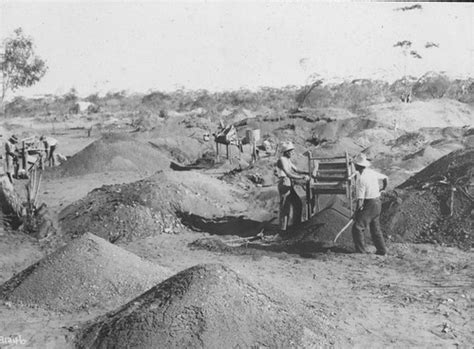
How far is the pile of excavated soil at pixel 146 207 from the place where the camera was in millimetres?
10188

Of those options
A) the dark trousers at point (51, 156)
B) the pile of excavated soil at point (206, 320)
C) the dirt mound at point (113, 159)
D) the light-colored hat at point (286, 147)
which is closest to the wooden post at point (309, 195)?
the light-colored hat at point (286, 147)

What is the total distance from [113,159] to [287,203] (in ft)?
31.4

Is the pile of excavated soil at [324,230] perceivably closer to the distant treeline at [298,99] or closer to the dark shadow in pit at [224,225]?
the dark shadow in pit at [224,225]

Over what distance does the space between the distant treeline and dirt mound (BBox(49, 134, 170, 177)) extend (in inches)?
759

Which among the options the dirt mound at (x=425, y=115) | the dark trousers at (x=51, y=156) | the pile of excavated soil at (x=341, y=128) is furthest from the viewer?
the dirt mound at (x=425, y=115)

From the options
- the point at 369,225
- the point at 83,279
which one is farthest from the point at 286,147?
the point at 83,279

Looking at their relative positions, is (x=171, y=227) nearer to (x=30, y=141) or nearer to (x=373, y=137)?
(x=30, y=141)

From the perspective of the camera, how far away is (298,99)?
44.6m

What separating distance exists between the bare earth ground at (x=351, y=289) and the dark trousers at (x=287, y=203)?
0.73 m

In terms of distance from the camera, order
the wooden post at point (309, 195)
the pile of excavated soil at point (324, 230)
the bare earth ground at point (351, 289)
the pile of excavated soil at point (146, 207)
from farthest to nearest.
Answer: the pile of excavated soil at point (146, 207) → the wooden post at point (309, 195) → the pile of excavated soil at point (324, 230) → the bare earth ground at point (351, 289)

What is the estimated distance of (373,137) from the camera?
22531 millimetres

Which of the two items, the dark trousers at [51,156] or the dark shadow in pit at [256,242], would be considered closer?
the dark shadow in pit at [256,242]

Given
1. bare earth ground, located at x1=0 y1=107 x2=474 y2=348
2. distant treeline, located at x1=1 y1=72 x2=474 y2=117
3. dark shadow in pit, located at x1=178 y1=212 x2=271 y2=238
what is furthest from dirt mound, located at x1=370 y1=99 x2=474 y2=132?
bare earth ground, located at x1=0 y1=107 x2=474 y2=348

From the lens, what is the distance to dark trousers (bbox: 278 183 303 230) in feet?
29.6
